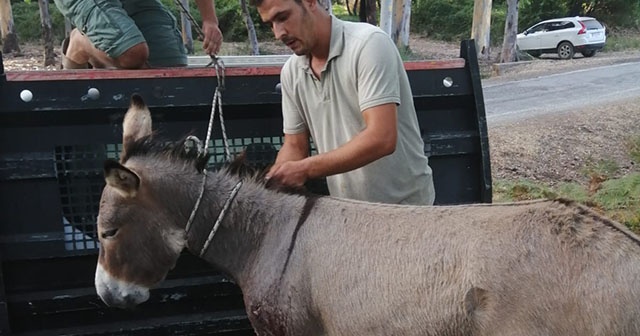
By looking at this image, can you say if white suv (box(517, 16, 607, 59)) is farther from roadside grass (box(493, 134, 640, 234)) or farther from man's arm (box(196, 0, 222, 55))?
man's arm (box(196, 0, 222, 55))

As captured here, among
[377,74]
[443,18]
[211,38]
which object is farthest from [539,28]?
[377,74]

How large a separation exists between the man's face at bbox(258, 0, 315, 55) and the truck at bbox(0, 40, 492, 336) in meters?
0.40

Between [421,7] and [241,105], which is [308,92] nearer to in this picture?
[241,105]

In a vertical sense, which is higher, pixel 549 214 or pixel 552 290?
pixel 549 214

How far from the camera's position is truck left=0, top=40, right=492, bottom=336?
315 cm

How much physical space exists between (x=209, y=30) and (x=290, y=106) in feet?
3.97

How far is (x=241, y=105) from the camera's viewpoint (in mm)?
3457

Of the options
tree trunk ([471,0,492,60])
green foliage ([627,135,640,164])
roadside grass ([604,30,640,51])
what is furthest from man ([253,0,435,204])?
roadside grass ([604,30,640,51])

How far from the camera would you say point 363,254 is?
8.63 feet

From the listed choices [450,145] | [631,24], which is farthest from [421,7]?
[450,145]

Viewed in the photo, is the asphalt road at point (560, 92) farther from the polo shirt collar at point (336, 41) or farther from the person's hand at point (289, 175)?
the person's hand at point (289, 175)

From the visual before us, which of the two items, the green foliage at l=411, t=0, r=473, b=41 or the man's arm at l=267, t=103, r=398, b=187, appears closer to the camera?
the man's arm at l=267, t=103, r=398, b=187

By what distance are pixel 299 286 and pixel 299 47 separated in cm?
111

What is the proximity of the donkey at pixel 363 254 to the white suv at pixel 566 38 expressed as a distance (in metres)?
28.1
